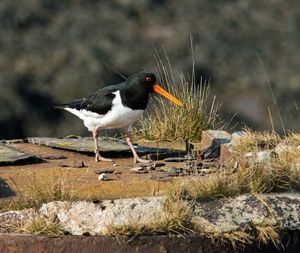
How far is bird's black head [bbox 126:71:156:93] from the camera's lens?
525cm

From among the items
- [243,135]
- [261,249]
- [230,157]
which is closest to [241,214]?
[261,249]

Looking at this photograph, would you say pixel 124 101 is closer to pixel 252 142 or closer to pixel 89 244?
pixel 252 142

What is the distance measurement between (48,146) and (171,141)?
5.11ft

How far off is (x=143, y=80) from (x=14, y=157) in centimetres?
146

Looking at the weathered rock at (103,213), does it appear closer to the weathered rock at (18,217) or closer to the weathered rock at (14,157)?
the weathered rock at (18,217)

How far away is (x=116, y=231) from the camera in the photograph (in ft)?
10.6

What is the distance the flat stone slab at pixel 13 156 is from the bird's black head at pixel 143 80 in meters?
1.22

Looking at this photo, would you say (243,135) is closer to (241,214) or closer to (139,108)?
(139,108)

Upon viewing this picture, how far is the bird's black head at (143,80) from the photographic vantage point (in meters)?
5.25

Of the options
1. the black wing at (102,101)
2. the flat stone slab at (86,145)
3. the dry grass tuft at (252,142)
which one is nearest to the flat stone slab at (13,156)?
the flat stone slab at (86,145)

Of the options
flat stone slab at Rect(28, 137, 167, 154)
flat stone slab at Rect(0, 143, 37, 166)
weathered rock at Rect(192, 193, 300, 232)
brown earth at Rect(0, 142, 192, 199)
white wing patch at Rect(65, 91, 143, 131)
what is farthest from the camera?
flat stone slab at Rect(28, 137, 167, 154)

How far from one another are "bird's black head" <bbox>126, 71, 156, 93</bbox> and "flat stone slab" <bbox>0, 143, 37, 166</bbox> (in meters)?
1.22

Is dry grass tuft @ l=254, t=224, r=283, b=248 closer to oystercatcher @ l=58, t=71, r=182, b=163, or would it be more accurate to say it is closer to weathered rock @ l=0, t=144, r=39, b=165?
oystercatcher @ l=58, t=71, r=182, b=163

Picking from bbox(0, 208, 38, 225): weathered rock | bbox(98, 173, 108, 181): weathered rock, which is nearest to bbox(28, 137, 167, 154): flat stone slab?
bbox(98, 173, 108, 181): weathered rock
